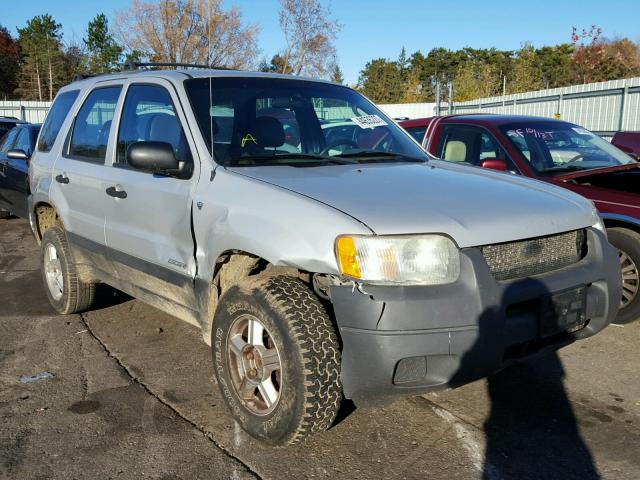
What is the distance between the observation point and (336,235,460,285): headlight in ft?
8.75

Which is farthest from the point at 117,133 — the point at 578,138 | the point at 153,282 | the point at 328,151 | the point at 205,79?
the point at 578,138

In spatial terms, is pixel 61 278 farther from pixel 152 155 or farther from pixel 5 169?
pixel 5 169

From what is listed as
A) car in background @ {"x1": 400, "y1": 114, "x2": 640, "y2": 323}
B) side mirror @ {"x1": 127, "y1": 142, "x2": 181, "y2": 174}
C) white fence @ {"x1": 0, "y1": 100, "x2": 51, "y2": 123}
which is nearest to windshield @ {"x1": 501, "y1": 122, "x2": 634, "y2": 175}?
car in background @ {"x1": 400, "y1": 114, "x2": 640, "y2": 323}

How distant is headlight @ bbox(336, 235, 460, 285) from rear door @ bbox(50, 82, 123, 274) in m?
2.31

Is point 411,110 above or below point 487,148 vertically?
above

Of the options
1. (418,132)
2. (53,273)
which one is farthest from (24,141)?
(418,132)

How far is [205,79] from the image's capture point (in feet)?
12.9

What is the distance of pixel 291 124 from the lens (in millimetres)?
4055

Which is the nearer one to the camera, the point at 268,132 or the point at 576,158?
the point at 268,132

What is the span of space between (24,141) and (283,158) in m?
7.30

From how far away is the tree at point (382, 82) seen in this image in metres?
54.9

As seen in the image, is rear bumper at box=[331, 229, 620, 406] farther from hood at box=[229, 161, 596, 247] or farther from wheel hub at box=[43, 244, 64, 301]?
wheel hub at box=[43, 244, 64, 301]

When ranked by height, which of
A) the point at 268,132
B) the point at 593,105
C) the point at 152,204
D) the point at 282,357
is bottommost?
the point at 282,357

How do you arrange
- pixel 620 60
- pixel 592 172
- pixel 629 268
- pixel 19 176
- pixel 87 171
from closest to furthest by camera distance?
pixel 87 171 < pixel 629 268 < pixel 592 172 < pixel 19 176 < pixel 620 60
